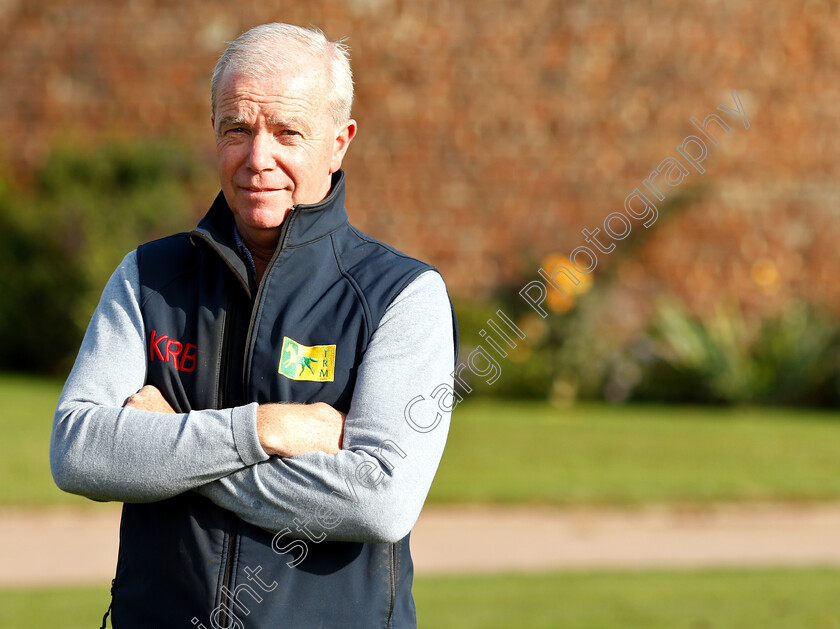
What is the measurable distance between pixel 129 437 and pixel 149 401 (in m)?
0.10

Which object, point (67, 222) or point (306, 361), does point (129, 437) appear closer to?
point (306, 361)

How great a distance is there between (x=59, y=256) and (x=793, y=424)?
30.1 feet

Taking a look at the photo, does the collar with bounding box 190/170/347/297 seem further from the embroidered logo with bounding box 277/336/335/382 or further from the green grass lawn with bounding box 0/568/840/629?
the green grass lawn with bounding box 0/568/840/629

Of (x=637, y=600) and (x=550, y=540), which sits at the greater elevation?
(x=550, y=540)

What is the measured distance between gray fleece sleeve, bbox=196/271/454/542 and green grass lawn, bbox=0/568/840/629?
299cm

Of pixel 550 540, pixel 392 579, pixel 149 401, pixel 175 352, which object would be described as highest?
pixel 175 352

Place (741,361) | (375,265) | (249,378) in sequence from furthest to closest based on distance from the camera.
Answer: (741,361)
(375,265)
(249,378)

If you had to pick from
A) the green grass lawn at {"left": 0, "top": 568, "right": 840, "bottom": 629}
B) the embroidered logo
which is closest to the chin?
the embroidered logo

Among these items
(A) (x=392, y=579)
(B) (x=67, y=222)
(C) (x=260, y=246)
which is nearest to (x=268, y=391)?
(C) (x=260, y=246)

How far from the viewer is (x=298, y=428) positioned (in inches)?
79.9

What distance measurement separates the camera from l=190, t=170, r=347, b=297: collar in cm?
215

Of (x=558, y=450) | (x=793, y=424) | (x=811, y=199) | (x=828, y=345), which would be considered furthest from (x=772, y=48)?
(x=558, y=450)

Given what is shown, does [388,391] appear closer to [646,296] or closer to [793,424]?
[793,424]

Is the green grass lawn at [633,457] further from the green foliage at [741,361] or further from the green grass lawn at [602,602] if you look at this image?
→ the green grass lawn at [602,602]
